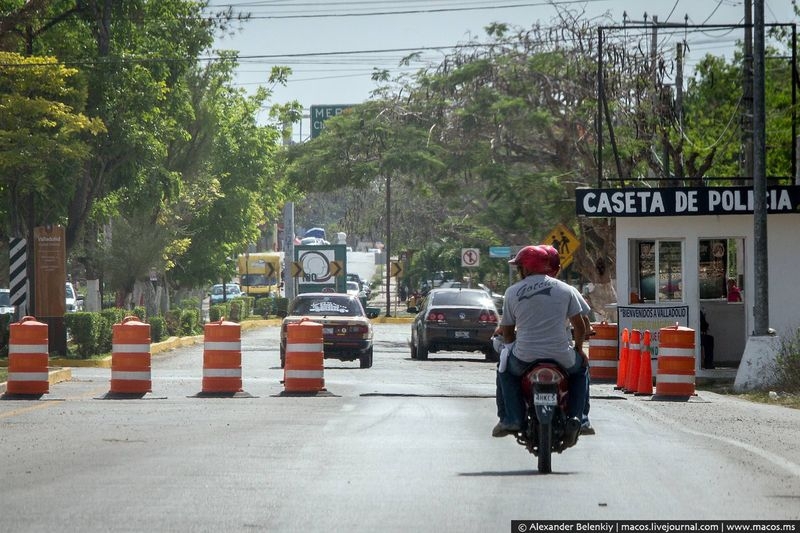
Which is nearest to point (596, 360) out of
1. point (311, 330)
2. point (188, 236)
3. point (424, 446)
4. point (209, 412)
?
point (311, 330)

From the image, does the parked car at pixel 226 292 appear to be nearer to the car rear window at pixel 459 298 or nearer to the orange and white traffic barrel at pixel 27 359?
the car rear window at pixel 459 298

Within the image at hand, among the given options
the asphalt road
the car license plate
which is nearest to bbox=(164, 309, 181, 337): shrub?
the asphalt road

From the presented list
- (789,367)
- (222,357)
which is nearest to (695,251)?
(789,367)

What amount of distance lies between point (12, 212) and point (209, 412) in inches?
732

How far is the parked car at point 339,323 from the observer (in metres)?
29.0

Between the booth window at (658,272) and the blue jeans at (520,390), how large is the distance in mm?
16346

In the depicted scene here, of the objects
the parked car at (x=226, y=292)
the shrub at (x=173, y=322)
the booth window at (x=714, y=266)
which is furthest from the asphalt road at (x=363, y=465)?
the parked car at (x=226, y=292)

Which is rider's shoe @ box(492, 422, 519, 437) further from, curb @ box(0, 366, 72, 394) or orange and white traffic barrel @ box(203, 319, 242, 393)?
curb @ box(0, 366, 72, 394)

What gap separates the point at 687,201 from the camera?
26.4m

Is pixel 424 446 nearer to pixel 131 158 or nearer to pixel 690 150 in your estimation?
pixel 131 158

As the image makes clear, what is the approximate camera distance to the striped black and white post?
30.5 metres

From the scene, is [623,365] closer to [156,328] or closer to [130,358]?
[130,358]

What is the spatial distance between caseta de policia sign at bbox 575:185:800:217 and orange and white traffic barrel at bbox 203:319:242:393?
894cm

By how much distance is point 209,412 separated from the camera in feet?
56.4
